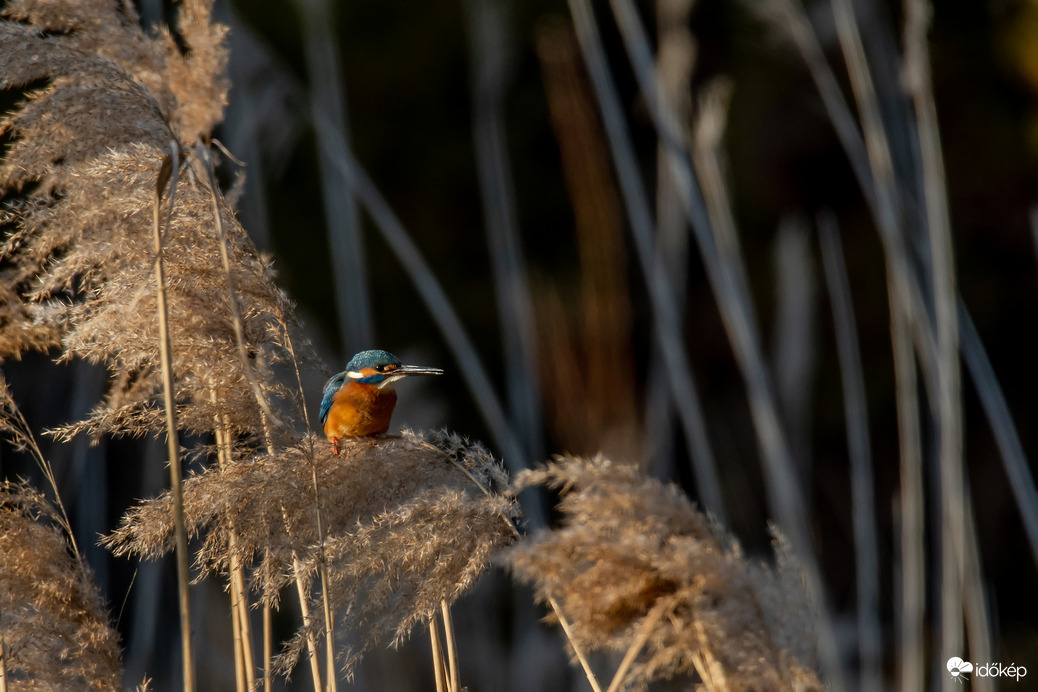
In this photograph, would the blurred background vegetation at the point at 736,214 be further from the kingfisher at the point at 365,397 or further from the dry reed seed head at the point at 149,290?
the dry reed seed head at the point at 149,290

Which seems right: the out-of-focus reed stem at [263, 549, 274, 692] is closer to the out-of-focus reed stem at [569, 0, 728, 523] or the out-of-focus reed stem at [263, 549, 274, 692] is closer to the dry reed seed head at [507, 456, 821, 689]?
the dry reed seed head at [507, 456, 821, 689]

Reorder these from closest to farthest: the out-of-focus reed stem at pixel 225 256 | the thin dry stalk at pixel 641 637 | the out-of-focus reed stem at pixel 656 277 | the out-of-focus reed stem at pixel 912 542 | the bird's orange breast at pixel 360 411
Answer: the thin dry stalk at pixel 641 637 → the out-of-focus reed stem at pixel 225 256 → the bird's orange breast at pixel 360 411 → the out-of-focus reed stem at pixel 912 542 → the out-of-focus reed stem at pixel 656 277

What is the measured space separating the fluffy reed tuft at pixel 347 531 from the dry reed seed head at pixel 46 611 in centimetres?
21

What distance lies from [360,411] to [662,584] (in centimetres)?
112

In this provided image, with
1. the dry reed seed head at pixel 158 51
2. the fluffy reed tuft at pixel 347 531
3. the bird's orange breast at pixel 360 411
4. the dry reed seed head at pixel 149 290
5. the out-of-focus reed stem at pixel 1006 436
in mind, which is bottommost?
the out-of-focus reed stem at pixel 1006 436

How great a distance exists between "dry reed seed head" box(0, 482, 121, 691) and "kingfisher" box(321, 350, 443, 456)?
0.68m

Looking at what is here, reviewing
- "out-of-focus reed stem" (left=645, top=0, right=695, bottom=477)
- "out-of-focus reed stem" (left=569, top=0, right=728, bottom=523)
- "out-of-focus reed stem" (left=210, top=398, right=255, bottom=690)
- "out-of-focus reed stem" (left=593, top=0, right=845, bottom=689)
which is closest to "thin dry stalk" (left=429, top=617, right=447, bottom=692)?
"out-of-focus reed stem" (left=210, top=398, right=255, bottom=690)

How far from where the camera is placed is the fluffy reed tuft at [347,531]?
1.59m

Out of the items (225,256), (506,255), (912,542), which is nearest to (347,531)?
(225,256)

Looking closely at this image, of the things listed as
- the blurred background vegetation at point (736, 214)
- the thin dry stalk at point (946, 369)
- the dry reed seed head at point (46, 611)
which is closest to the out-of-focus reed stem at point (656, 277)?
the thin dry stalk at point (946, 369)

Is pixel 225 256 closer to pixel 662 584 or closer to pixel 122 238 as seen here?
pixel 122 238

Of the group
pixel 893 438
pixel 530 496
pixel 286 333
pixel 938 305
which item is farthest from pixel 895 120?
pixel 893 438

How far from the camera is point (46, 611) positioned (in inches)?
68.1

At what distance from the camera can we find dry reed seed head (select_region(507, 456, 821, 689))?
51.1 inches
